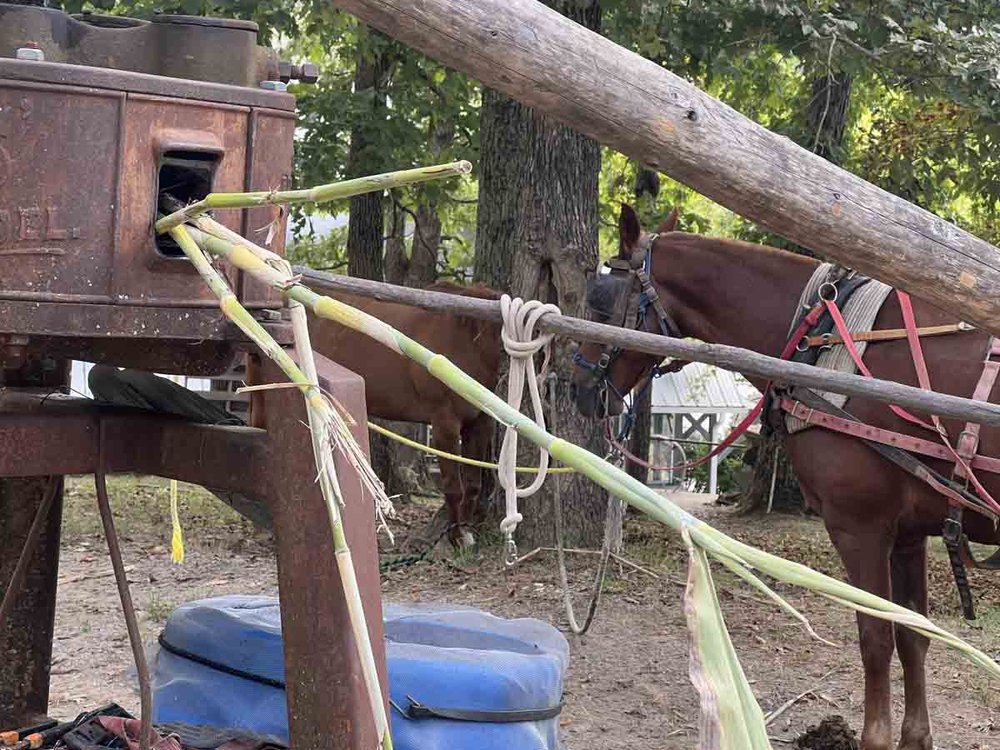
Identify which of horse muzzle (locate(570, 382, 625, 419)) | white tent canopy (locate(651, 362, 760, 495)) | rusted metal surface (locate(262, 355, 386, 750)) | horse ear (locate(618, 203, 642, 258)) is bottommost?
white tent canopy (locate(651, 362, 760, 495))

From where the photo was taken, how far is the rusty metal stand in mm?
1986

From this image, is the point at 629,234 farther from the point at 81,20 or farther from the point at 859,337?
the point at 81,20

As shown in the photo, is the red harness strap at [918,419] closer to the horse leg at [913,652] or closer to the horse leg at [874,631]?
the horse leg at [874,631]

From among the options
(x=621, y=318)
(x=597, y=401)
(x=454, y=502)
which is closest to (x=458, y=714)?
(x=621, y=318)

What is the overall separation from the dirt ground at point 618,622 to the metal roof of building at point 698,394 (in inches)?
352

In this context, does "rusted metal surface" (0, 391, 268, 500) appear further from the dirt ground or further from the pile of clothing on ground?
the dirt ground

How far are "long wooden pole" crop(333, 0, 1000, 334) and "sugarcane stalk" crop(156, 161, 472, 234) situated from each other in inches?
13.8

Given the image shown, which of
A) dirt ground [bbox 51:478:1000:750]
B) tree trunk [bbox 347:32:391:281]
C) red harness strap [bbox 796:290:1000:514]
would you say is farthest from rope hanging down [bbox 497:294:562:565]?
tree trunk [bbox 347:32:391:281]

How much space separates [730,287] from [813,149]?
497cm

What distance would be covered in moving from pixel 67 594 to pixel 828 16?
→ 541 centimetres

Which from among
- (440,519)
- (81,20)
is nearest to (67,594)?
(440,519)

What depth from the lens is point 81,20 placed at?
2.36 metres

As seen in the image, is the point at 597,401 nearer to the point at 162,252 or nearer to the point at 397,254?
the point at 162,252

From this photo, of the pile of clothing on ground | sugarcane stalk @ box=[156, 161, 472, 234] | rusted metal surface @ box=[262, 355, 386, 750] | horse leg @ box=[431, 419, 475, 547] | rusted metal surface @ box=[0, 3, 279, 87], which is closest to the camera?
sugarcane stalk @ box=[156, 161, 472, 234]
